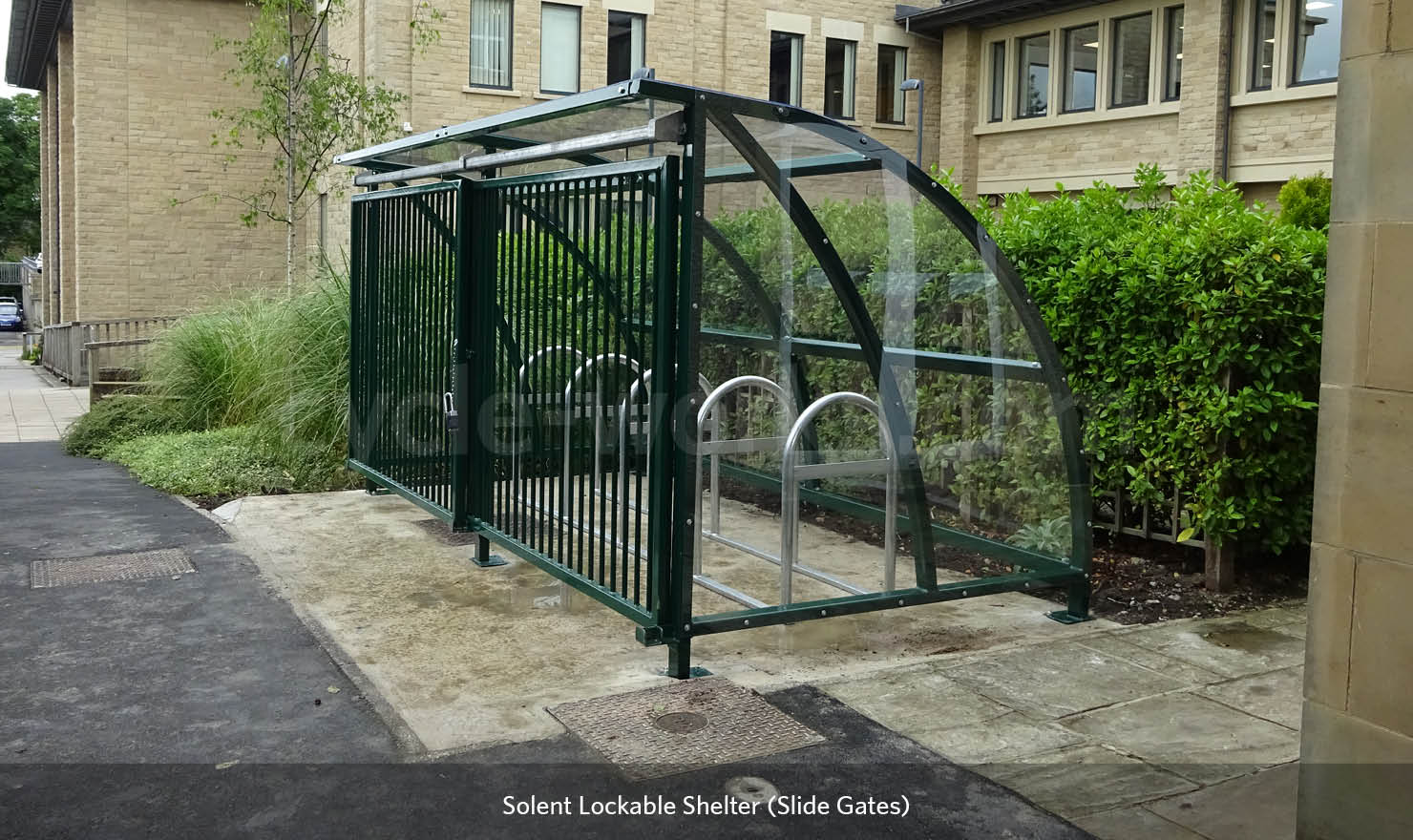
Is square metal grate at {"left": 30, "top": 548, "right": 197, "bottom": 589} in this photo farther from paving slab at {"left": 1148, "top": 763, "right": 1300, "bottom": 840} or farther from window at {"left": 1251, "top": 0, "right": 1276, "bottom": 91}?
window at {"left": 1251, "top": 0, "right": 1276, "bottom": 91}

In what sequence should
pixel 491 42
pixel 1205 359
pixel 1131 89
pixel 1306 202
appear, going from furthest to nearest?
1. pixel 1131 89
2. pixel 491 42
3. pixel 1306 202
4. pixel 1205 359

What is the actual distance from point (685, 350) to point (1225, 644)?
2.71 m

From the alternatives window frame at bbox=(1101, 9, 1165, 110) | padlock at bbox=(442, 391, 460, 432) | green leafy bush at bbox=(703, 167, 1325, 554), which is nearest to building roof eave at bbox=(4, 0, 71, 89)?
window frame at bbox=(1101, 9, 1165, 110)

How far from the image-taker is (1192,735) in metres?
4.39

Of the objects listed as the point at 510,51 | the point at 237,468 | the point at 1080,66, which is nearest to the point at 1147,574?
the point at 237,468

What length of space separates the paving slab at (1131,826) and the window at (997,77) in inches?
896

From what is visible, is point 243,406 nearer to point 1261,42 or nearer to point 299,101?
point 299,101

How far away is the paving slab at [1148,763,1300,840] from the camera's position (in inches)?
142

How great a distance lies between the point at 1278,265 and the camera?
5926 millimetres

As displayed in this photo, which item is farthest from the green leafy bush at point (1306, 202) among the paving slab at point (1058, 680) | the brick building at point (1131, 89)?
the paving slab at point (1058, 680)

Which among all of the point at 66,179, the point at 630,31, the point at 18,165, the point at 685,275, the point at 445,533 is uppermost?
the point at 18,165

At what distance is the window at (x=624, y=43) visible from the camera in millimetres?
22422

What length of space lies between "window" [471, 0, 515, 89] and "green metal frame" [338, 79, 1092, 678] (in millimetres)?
14380

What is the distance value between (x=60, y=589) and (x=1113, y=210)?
591 centimetres
